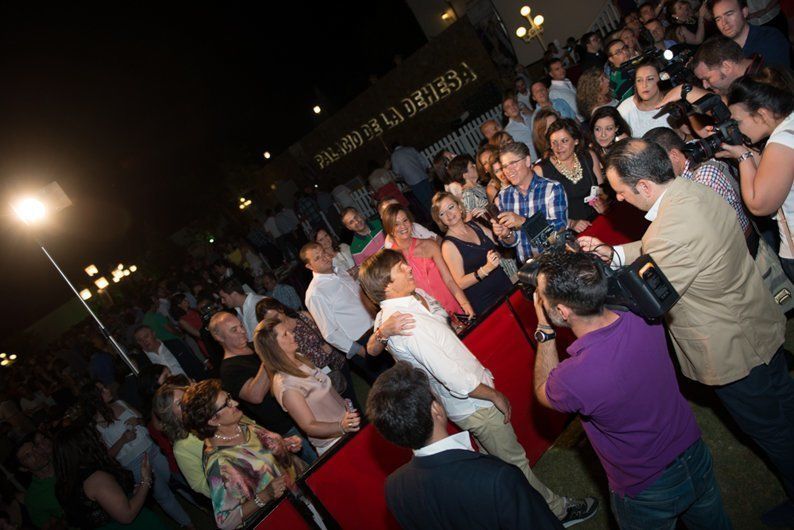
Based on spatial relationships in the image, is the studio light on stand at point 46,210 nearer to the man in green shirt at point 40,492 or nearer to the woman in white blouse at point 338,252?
the man in green shirt at point 40,492

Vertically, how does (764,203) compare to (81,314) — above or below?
below

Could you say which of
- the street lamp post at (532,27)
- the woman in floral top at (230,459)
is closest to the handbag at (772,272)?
the woman in floral top at (230,459)

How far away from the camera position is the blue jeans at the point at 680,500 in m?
2.06

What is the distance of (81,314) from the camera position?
70.8 ft

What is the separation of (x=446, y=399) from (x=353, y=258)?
3891 mm

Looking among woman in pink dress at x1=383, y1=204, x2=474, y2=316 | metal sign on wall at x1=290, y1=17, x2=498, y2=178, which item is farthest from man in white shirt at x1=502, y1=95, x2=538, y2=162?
metal sign on wall at x1=290, y1=17, x2=498, y2=178

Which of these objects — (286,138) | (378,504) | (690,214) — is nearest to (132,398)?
(378,504)

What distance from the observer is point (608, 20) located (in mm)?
14430

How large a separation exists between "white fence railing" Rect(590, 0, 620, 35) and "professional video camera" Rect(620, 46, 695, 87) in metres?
11.0

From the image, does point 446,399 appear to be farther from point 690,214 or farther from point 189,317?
point 189,317

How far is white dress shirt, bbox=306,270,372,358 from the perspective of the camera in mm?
4852

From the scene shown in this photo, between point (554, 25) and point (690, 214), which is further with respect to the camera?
point (554, 25)

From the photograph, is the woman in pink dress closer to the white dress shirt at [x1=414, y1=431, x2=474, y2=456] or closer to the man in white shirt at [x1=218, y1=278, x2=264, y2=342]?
the man in white shirt at [x1=218, y1=278, x2=264, y2=342]

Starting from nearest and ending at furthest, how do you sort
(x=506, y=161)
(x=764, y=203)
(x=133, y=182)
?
(x=764, y=203)
(x=506, y=161)
(x=133, y=182)
